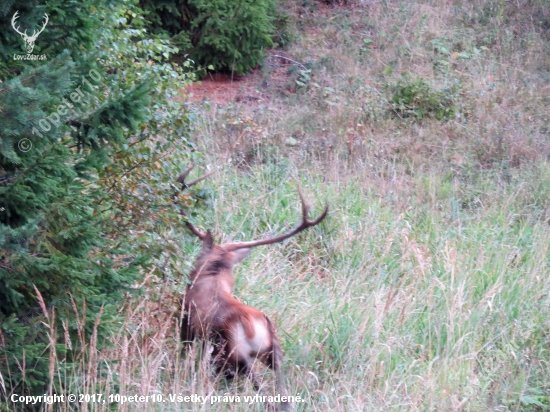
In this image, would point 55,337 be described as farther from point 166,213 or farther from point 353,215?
point 353,215

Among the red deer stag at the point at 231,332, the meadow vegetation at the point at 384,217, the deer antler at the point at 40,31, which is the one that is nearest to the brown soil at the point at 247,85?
the meadow vegetation at the point at 384,217

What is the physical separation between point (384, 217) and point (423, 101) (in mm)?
4278

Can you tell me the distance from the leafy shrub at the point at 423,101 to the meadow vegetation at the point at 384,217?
33mm

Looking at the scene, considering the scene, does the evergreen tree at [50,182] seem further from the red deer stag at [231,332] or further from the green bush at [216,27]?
the green bush at [216,27]

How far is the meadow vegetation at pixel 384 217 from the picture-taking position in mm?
4586

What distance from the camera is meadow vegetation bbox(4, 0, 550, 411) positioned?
15.0 feet

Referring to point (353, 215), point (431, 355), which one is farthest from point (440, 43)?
point (431, 355)

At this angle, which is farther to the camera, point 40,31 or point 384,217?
point 384,217

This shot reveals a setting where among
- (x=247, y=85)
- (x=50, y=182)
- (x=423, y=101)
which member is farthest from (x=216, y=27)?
(x=50, y=182)

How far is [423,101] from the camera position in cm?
1137

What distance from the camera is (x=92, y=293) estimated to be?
4.02 metres

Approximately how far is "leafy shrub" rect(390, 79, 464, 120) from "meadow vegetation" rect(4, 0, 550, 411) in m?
0.03

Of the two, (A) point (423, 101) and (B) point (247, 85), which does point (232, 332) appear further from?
(B) point (247, 85)

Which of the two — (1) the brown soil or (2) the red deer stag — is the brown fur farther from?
(1) the brown soil
